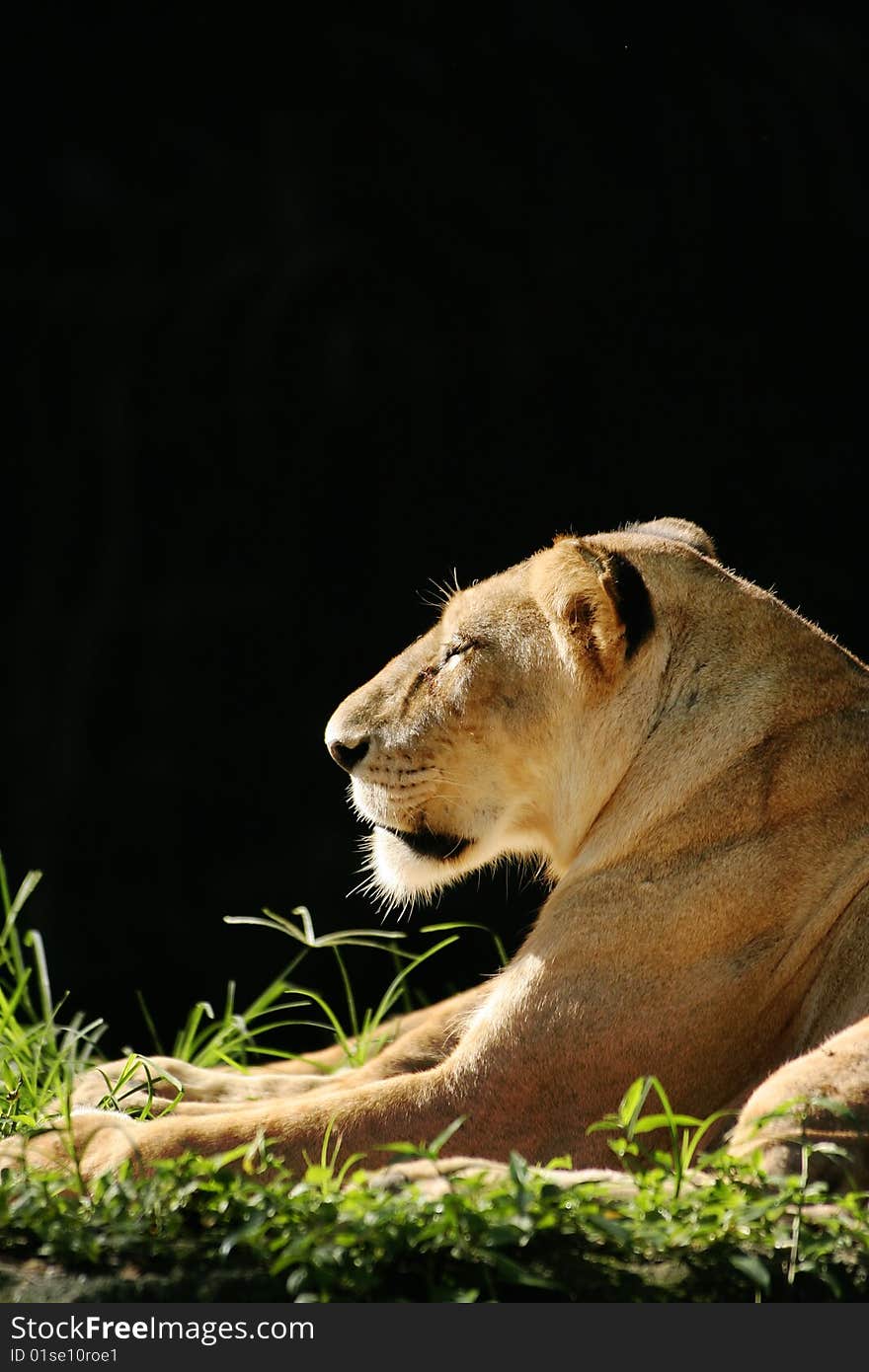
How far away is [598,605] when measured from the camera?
3658 mm

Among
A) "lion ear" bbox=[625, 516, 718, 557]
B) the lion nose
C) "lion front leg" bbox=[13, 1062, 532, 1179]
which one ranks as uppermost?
"lion ear" bbox=[625, 516, 718, 557]

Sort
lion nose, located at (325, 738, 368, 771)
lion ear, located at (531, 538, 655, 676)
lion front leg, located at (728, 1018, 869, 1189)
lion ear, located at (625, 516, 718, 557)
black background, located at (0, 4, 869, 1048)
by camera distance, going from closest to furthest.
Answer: lion front leg, located at (728, 1018, 869, 1189) → lion ear, located at (531, 538, 655, 676) → lion nose, located at (325, 738, 368, 771) → lion ear, located at (625, 516, 718, 557) → black background, located at (0, 4, 869, 1048)

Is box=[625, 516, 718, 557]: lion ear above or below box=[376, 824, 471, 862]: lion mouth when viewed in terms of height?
above

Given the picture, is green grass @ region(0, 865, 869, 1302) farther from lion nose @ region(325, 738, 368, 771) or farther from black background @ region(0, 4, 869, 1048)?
black background @ region(0, 4, 869, 1048)

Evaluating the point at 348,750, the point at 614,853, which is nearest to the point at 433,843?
the point at 348,750

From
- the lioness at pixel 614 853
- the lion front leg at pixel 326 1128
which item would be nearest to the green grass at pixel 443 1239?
the lioness at pixel 614 853

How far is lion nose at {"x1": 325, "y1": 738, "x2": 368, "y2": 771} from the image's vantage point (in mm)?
3959

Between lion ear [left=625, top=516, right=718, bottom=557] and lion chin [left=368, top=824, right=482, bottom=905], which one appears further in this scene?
lion ear [left=625, top=516, right=718, bottom=557]

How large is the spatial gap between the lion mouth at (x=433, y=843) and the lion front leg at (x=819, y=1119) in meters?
1.19

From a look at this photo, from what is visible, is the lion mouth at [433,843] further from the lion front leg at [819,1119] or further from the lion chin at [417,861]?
the lion front leg at [819,1119]

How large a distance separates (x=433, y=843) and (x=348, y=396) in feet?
11.1

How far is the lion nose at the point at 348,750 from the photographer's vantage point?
3959 millimetres

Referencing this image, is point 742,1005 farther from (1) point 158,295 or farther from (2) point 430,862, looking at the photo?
(1) point 158,295


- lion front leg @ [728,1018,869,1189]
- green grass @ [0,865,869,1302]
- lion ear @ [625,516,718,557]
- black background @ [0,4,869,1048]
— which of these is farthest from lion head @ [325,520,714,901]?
black background @ [0,4,869,1048]
